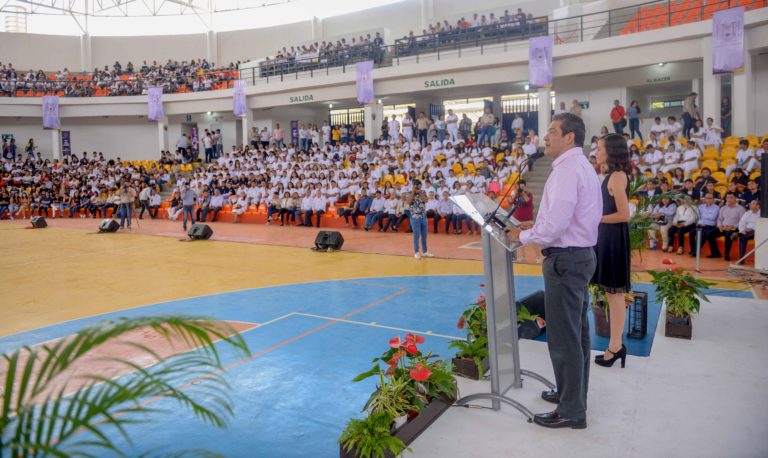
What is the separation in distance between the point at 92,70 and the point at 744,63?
115 ft

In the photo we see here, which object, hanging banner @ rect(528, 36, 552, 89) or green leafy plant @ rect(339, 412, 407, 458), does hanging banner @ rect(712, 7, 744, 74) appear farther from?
green leafy plant @ rect(339, 412, 407, 458)

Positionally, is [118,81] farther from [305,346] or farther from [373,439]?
[373,439]

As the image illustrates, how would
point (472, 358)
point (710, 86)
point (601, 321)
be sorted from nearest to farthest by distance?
point (472, 358)
point (601, 321)
point (710, 86)

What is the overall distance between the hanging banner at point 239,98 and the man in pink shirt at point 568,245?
997 inches

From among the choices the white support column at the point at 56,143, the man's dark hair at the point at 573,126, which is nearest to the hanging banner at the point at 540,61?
the man's dark hair at the point at 573,126

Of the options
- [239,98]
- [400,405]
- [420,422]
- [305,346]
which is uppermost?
[239,98]

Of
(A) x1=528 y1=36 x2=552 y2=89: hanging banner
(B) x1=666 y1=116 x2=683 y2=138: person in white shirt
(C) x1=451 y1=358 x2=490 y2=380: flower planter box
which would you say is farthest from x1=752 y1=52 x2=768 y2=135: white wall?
(C) x1=451 y1=358 x2=490 y2=380: flower planter box

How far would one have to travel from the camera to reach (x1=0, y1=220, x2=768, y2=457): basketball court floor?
128 inches

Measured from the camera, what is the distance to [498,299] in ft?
11.3

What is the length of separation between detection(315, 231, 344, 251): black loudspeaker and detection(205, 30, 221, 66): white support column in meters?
26.7

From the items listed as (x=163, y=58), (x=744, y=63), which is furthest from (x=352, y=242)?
(x=163, y=58)

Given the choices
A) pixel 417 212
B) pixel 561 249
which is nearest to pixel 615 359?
pixel 561 249

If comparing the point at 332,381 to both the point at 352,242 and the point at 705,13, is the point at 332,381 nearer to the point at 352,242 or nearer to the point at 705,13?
the point at 352,242

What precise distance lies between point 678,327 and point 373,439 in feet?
11.3
